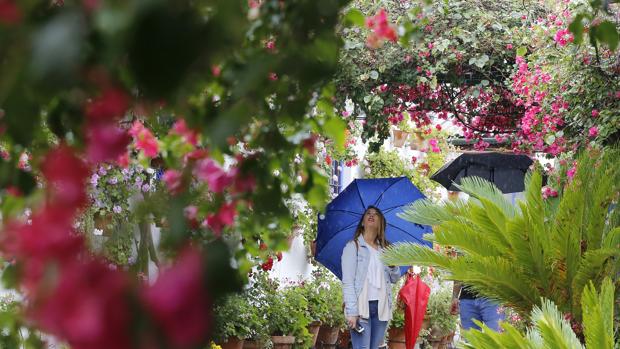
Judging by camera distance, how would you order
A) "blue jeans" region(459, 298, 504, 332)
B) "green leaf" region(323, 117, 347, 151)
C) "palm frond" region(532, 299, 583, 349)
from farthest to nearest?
"blue jeans" region(459, 298, 504, 332)
"palm frond" region(532, 299, 583, 349)
"green leaf" region(323, 117, 347, 151)

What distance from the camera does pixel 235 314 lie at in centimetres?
833

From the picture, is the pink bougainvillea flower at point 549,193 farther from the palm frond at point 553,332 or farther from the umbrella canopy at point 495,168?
the umbrella canopy at point 495,168

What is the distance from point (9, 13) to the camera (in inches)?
36.5

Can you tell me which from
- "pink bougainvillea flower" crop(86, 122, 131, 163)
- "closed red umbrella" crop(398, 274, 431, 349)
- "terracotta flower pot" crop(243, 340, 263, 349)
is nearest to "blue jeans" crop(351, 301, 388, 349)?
"terracotta flower pot" crop(243, 340, 263, 349)

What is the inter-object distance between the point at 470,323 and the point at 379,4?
10.7 ft

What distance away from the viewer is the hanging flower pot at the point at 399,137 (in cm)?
1584

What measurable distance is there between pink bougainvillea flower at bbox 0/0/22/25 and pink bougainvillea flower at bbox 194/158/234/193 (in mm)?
714

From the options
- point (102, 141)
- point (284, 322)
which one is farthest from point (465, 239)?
point (102, 141)

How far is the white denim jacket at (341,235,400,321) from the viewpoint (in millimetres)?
8195

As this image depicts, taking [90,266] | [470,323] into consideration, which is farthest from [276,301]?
[90,266]

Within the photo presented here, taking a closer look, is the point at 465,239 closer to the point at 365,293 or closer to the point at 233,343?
the point at 365,293

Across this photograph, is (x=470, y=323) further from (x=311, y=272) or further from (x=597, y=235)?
(x=311, y=272)

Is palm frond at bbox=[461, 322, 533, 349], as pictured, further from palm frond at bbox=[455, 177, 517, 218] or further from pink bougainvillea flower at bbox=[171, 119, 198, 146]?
pink bougainvillea flower at bbox=[171, 119, 198, 146]

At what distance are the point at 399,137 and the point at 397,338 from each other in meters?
4.71
